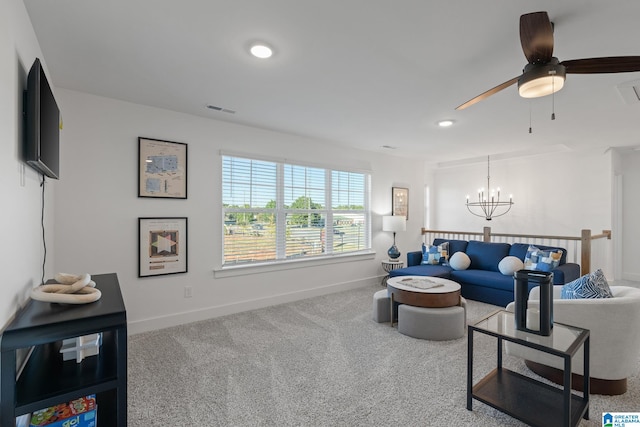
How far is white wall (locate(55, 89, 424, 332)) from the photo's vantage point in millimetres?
2922

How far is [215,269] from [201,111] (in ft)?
6.03

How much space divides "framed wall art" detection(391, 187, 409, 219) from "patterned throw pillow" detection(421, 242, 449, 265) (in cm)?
104

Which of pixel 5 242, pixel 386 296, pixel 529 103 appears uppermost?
pixel 529 103

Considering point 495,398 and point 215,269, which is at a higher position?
point 215,269

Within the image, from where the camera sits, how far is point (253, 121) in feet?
12.5

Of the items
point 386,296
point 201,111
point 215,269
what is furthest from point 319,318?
point 201,111

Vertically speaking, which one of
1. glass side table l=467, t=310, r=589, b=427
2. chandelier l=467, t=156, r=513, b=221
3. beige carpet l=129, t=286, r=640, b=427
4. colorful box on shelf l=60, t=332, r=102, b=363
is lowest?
beige carpet l=129, t=286, r=640, b=427

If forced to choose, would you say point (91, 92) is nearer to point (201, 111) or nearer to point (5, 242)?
point (201, 111)

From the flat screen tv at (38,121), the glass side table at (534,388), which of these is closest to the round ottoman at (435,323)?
the glass side table at (534,388)

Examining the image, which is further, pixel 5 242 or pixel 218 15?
pixel 218 15

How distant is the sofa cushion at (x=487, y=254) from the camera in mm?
4699

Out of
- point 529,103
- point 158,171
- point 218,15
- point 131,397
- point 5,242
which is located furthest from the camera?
point 158,171

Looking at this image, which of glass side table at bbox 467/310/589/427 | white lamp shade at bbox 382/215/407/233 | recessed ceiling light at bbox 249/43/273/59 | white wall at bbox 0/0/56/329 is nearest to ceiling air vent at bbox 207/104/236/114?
recessed ceiling light at bbox 249/43/273/59

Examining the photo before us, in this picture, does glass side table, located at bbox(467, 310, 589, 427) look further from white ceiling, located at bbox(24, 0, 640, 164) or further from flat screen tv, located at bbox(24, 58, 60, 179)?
flat screen tv, located at bbox(24, 58, 60, 179)
